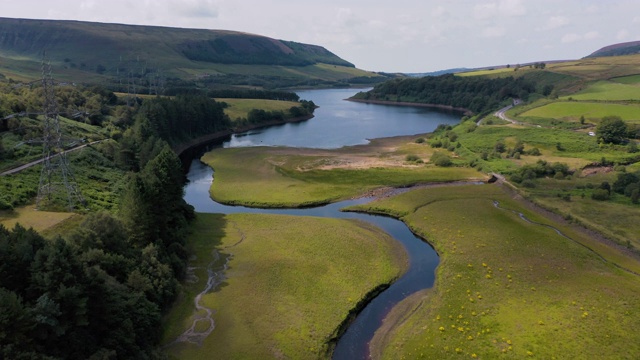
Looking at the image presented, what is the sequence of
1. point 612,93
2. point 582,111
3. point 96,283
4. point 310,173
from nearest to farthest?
point 96,283 < point 310,173 < point 582,111 < point 612,93

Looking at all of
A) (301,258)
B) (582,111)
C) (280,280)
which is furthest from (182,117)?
(582,111)

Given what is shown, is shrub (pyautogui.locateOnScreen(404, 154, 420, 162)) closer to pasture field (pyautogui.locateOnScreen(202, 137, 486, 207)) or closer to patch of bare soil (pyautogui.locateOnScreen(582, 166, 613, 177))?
pasture field (pyautogui.locateOnScreen(202, 137, 486, 207))

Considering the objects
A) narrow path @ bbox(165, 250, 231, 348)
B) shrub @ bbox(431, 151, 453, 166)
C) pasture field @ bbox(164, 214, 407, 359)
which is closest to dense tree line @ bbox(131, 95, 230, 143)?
pasture field @ bbox(164, 214, 407, 359)

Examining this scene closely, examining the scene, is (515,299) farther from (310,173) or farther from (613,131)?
(613,131)

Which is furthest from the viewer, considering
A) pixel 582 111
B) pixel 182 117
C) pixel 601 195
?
pixel 582 111

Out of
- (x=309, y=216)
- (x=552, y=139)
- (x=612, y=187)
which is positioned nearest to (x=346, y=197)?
(x=309, y=216)

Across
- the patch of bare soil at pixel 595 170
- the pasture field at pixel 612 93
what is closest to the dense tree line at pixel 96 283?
the patch of bare soil at pixel 595 170
